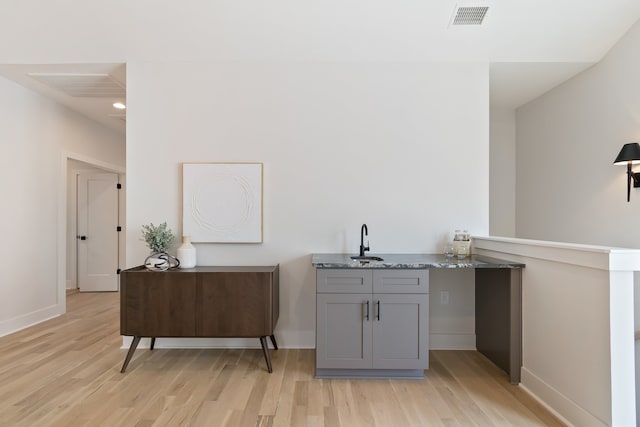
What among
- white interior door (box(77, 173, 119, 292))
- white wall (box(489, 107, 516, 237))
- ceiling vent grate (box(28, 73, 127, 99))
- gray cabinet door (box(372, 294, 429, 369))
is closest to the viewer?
gray cabinet door (box(372, 294, 429, 369))

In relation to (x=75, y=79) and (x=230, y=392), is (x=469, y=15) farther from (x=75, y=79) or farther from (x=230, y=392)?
(x=75, y=79)

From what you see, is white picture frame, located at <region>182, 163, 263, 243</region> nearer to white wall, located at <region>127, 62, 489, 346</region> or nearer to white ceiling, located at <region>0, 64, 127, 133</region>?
white wall, located at <region>127, 62, 489, 346</region>

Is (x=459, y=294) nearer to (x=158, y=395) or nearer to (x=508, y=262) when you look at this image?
(x=508, y=262)

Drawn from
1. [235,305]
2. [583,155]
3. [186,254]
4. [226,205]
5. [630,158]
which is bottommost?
[235,305]

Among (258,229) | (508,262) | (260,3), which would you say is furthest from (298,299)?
(260,3)

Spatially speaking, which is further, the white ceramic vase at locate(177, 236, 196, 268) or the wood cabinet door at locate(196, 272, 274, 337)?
the white ceramic vase at locate(177, 236, 196, 268)

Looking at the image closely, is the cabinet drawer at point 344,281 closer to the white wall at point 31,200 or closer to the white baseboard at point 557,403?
the white baseboard at point 557,403

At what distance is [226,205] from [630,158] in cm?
337

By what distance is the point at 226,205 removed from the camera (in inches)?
127

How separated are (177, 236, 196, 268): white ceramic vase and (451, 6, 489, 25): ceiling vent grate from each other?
2.88 m

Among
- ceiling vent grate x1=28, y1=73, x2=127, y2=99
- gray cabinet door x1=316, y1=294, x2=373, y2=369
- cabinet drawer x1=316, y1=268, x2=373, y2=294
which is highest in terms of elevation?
ceiling vent grate x1=28, y1=73, x2=127, y2=99

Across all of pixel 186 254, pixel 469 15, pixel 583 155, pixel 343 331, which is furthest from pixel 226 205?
pixel 583 155

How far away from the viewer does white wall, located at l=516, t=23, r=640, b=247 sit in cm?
302

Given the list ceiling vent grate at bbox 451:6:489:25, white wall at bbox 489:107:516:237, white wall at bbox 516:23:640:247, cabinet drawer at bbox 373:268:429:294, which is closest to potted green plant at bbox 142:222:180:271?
cabinet drawer at bbox 373:268:429:294
